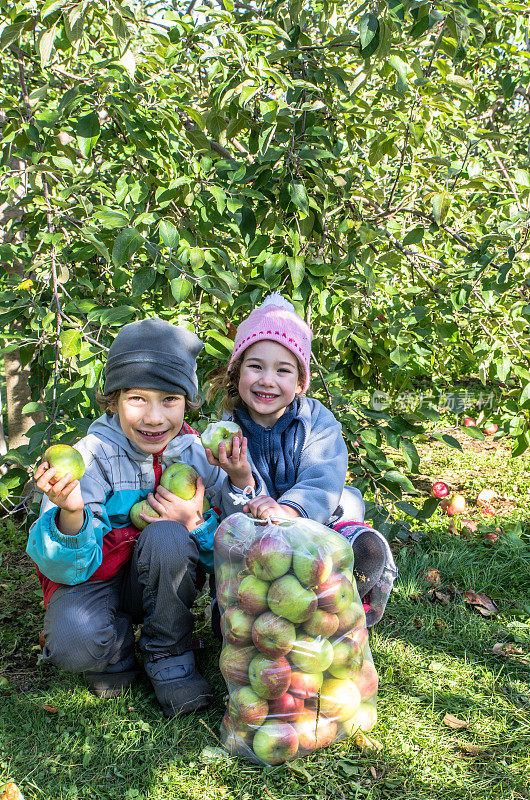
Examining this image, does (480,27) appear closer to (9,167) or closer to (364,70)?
(364,70)

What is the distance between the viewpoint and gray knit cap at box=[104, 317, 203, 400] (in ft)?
6.04

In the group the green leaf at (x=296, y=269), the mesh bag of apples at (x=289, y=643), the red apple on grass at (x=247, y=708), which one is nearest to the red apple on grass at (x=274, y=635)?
the mesh bag of apples at (x=289, y=643)

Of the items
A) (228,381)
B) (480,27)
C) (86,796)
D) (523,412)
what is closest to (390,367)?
(523,412)

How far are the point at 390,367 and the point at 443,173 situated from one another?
89 cm

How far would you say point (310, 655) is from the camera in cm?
158

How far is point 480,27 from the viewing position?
6.31ft

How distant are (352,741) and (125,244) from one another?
142 centimetres

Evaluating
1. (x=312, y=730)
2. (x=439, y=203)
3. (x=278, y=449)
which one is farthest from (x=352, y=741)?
(x=439, y=203)

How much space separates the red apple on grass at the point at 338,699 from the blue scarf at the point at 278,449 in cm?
59

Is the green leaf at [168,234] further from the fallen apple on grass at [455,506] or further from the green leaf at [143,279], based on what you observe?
the fallen apple on grass at [455,506]

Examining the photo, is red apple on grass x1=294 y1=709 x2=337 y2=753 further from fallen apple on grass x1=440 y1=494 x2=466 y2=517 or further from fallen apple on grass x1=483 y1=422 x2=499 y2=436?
fallen apple on grass x1=483 y1=422 x2=499 y2=436

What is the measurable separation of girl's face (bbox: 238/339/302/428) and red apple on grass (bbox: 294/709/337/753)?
0.81 meters

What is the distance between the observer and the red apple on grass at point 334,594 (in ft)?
5.32

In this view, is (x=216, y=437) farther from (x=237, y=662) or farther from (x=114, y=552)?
(x=237, y=662)
